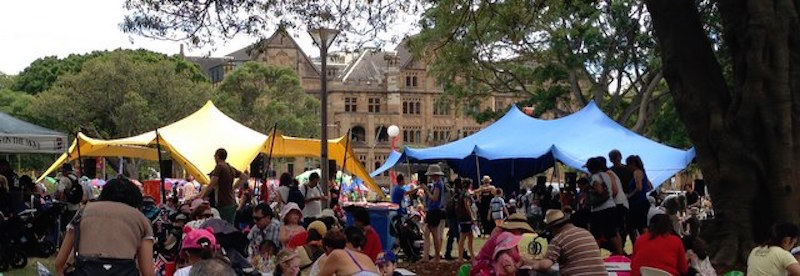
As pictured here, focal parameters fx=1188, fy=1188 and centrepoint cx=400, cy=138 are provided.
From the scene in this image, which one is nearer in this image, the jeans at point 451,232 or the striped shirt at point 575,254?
the striped shirt at point 575,254

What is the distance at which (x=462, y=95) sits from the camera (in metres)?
42.1

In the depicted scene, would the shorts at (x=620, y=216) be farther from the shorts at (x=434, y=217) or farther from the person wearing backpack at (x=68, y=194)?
→ the person wearing backpack at (x=68, y=194)

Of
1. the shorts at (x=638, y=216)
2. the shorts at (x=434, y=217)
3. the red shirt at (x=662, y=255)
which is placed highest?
the red shirt at (x=662, y=255)

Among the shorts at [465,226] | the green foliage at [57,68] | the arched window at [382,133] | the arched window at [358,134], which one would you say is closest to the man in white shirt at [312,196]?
the shorts at [465,226]

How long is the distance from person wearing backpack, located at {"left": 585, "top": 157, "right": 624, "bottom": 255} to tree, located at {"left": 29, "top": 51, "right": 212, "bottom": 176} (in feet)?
150

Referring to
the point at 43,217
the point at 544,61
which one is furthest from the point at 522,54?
the point at 43,217

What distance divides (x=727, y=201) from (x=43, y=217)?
1005 cm

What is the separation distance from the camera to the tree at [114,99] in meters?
58.7

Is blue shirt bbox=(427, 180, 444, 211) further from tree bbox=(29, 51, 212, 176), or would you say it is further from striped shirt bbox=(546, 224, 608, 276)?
tree bbox=(29, 51, 212, 176)

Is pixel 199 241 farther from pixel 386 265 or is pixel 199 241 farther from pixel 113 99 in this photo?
pixel 113 99

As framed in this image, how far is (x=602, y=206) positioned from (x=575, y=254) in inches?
212

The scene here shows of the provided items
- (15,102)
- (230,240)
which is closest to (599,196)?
(230,240)

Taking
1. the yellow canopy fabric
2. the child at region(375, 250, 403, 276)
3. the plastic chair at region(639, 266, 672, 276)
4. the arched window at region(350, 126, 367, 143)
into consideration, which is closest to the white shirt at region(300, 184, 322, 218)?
the yellow canopy fabric

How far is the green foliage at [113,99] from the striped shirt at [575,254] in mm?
50352
